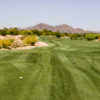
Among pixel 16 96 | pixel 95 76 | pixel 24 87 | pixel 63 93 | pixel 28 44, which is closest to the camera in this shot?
pixel 16 96

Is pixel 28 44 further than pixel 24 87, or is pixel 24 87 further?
pixel 28 44

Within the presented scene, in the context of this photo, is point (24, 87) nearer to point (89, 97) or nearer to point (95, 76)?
point (89, 97)

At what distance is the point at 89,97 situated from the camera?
5090 millimetres

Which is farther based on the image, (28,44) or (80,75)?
(28,44)

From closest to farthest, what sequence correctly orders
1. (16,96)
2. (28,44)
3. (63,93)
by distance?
(16,96), (63,93), (28,44)

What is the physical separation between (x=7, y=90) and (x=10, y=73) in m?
1.78

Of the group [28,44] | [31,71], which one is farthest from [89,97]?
[28,44]

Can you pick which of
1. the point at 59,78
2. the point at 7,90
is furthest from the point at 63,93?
the point at 7,90

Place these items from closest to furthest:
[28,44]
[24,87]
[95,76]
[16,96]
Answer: [16,96], [24,87], [95,76], [28,44]

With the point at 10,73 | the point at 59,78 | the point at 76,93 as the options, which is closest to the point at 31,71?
the point at 10,73

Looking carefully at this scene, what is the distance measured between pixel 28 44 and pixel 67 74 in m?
14.0

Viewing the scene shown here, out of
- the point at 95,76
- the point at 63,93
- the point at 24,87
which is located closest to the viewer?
the point at 63,93

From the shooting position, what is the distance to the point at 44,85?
5.82m

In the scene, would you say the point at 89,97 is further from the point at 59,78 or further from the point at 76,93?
the point at 59,78
